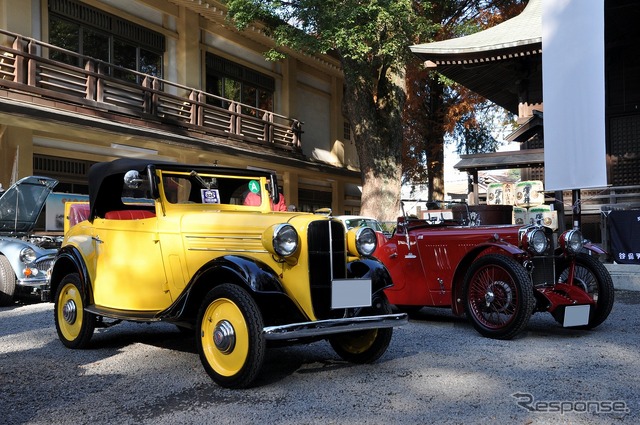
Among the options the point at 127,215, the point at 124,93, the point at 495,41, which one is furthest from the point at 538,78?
the point at 127,215

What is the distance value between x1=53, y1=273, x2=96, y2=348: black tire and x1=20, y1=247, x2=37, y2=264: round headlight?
10.7 ft

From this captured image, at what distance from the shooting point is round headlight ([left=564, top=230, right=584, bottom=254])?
654 cm

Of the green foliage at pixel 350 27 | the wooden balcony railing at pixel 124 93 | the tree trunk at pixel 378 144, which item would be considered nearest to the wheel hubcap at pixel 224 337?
the wooden balcony railing at pixel 124 93

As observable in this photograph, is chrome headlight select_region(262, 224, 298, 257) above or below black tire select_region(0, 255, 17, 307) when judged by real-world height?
above

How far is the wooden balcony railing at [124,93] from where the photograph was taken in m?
12.1

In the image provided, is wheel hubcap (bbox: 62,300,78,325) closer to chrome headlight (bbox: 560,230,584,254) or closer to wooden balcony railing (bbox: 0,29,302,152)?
chrome headlight (bbox: 560,230,584,254)

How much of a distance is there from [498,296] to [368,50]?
361 inches

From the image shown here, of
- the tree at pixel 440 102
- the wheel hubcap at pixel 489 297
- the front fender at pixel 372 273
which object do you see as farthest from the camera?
the tree at pixel 440 102

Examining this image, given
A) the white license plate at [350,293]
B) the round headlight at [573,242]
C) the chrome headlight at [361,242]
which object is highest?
the chrome headlight at [361,242]

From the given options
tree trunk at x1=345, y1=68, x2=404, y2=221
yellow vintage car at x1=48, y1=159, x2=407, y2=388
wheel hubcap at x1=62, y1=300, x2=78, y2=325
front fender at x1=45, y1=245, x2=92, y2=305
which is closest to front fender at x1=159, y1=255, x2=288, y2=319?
yellow vintage car at x1=48, y1=159, x2=407, y2=388

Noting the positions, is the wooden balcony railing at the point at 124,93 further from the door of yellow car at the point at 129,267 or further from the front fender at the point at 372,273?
the front fender at the point at 372,273

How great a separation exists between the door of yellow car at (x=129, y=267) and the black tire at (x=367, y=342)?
1493 mm

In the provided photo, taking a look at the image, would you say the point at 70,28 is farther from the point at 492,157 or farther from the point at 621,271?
the point at 621,271

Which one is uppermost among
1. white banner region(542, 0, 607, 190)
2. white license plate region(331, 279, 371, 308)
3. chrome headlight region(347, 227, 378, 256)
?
white banner region(542, 0, 607, 190)
